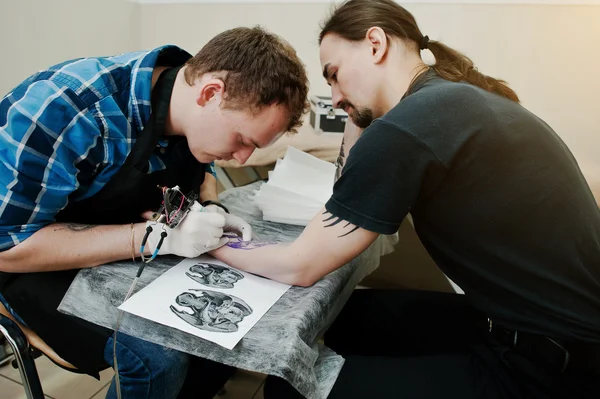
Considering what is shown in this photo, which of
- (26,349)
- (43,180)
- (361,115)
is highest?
(361,115)

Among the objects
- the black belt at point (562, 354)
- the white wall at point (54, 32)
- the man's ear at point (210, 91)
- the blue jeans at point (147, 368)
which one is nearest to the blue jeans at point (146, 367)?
the blue jeans at point (147, 368)

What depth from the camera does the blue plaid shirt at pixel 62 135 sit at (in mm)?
769

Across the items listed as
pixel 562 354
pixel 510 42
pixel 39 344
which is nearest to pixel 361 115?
pixel 562 354

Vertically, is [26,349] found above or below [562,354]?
below

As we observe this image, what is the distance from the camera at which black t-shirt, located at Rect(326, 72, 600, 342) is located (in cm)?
73

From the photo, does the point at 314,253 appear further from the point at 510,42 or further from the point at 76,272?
the point at 510,42

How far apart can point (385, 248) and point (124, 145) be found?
78 cm

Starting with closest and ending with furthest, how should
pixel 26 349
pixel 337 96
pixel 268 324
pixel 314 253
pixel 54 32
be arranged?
pixel 268 324
pixel 314 253
pixel 26 349
pixel 337 96
pixel 54 32

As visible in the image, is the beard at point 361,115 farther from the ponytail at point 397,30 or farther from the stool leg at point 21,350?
the stool leg at point 21,350

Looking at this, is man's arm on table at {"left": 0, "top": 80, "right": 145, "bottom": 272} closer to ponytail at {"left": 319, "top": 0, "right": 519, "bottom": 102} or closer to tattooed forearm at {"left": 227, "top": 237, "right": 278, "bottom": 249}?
tattooed forearm at {"left": 227, "top": 237, "right": 278, "bottom": 249}

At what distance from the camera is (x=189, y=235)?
87 cm

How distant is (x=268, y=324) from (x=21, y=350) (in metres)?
0.57

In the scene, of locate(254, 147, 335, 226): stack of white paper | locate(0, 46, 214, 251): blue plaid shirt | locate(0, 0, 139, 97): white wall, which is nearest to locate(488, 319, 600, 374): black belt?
locate(254, 147, 335, 226): stack of white paper

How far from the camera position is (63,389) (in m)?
1.50
